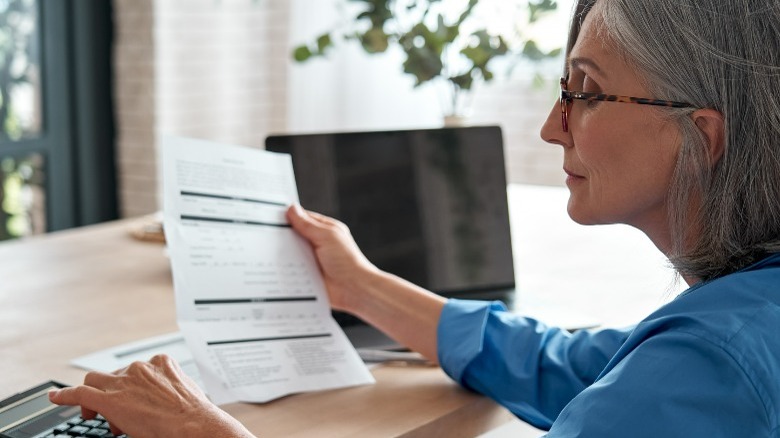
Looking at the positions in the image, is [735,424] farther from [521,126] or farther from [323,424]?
[521,126]

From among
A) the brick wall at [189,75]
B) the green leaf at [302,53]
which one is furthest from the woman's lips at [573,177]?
the brick wall at [189,75]

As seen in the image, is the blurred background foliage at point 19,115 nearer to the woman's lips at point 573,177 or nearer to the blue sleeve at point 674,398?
the woman's lips at point 573,177

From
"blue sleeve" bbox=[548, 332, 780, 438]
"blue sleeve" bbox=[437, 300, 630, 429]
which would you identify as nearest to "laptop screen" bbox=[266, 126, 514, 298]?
"blue sleeve" bbox=[437, 300, 630, 429]

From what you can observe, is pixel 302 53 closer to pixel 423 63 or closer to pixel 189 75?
pixel 423 63

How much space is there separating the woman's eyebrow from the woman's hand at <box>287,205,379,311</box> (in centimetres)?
45

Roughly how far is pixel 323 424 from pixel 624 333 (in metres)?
0.40

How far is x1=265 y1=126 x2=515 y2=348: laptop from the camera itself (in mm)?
1600

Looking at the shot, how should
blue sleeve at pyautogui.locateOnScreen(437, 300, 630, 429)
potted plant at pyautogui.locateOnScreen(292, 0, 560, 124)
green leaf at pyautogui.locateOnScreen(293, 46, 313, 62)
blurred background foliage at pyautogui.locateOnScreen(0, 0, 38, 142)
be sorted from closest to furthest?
blue sleeve at pyautogui.locateOnScreen(437, 300, 630, 429)
potted plant at pyautogui.locateOnScreen(292, 0, 560, 124)
green leaf at pyautogui.locateOnScreen(293, 46, 313, 62)
blurred background foliage at pyautogui.locateOnScreen(0, 0, 38, 142)

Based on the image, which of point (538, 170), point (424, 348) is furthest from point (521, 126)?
point (424, 348)

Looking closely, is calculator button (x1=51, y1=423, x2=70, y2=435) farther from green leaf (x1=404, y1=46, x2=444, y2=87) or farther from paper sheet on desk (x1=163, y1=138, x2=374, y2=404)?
green leaf (x1=404, y1=46, x2=444, y2=87)

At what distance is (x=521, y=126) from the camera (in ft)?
12.7

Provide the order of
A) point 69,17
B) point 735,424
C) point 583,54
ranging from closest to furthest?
point 735,424 → point 583,54 → point 69,17

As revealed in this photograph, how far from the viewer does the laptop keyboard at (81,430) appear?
1.08 metres

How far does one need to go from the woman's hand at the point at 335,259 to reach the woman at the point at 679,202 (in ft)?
1.13
